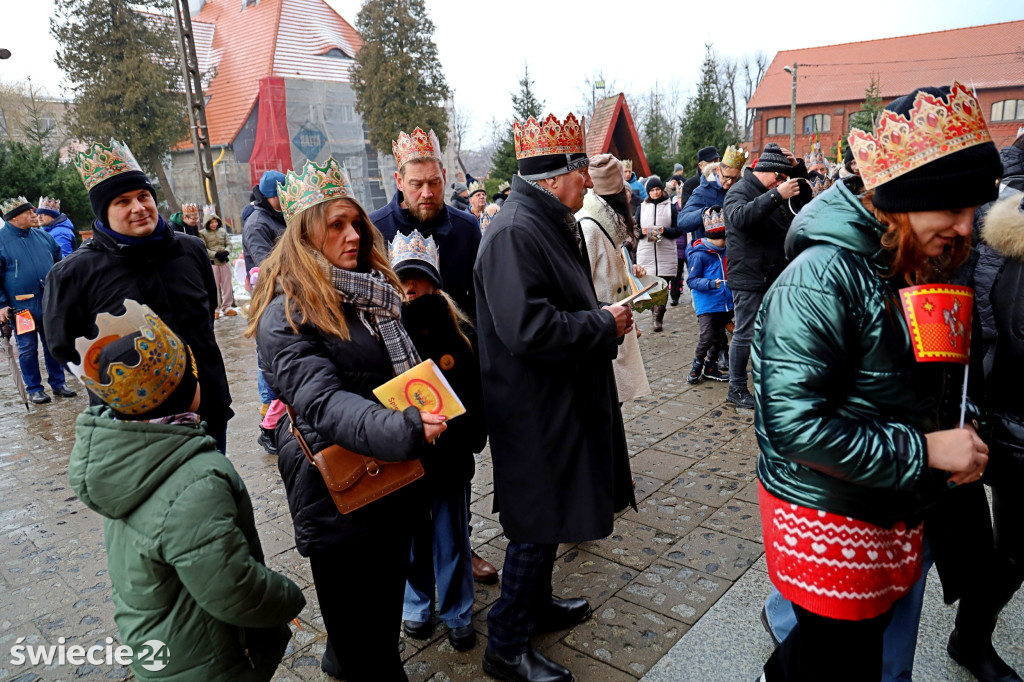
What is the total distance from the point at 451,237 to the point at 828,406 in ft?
8.58

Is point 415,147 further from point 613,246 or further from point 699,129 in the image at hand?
point 699,129

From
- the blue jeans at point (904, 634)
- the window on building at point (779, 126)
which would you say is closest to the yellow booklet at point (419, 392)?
the blue jeans at point (904, 634)

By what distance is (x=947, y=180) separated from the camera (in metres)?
1.69

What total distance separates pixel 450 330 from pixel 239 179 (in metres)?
30.5

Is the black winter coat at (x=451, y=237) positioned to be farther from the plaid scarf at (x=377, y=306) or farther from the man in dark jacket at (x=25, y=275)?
the man in dark jacket at (x=25, y=275)

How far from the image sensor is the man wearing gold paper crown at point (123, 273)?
11.2 feet

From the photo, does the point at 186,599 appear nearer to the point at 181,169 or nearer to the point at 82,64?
the point at 82,64

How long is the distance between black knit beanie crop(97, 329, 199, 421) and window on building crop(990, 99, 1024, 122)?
152 ft

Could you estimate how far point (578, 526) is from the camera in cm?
268

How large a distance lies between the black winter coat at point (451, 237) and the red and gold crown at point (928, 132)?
2425 millimetres

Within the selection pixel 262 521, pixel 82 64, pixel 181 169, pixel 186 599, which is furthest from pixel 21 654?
pixel 181 169

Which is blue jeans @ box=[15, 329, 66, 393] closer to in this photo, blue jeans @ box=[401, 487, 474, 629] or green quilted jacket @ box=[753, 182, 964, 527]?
blue jeans @ box=[401, 487, 474, 629]

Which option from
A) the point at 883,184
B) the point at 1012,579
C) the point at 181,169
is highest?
the point at 181,169

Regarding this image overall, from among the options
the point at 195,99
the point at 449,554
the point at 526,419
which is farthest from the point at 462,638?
the point at 195,99
